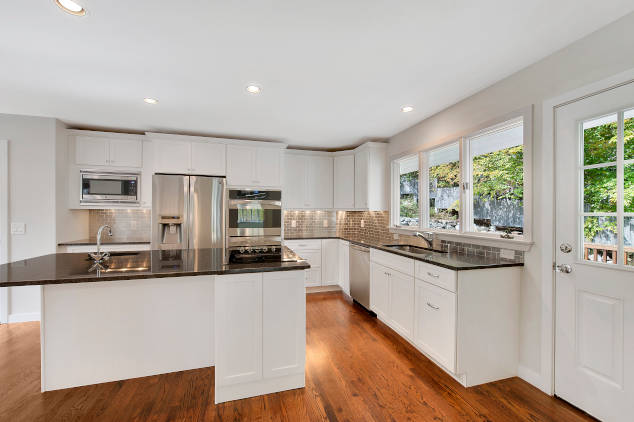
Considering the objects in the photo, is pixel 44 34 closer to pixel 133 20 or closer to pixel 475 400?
pixel 133 20

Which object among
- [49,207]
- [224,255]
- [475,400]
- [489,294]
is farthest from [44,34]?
[475,400]

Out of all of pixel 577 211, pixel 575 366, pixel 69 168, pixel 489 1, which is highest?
pixel 489 1

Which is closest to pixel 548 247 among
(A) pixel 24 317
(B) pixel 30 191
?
(B) pixel 30 191

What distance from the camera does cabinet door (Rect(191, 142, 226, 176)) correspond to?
3942mm

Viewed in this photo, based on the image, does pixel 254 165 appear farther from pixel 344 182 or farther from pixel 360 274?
pixel 360 274

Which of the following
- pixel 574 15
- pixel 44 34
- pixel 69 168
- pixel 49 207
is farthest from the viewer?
pixel 69 168

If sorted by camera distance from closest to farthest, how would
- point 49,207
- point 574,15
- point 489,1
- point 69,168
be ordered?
point 489,1 < point 574,15 < point 49,207 < point 69,168

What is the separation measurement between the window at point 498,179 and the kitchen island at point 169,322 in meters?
1.84

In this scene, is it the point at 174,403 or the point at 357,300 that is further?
the point at 357,300

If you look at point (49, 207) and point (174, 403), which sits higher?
point (49, 207)

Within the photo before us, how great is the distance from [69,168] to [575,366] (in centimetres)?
561

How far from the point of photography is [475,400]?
1.93 m

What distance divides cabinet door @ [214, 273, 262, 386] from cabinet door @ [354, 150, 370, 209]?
2.64 m

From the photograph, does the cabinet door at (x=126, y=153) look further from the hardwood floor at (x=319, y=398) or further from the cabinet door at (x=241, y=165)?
the hardwood floor at (x=319, y=398)
